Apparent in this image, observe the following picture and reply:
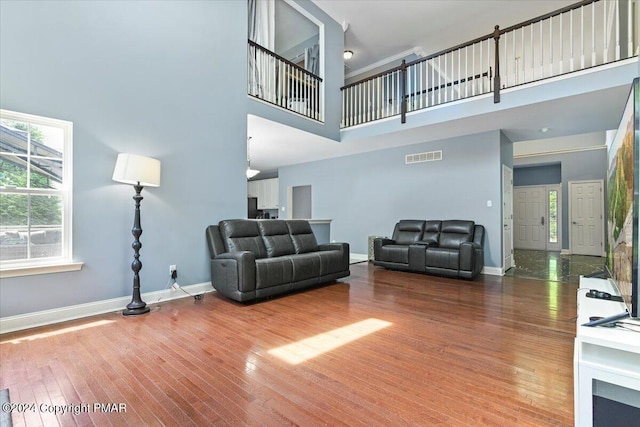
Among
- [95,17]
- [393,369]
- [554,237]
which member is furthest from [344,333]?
[554,237]

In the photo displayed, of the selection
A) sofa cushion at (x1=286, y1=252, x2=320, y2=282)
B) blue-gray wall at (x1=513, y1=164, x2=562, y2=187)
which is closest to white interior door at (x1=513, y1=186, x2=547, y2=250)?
blue-gray wall at (x1=513, y1=164, x2=562, y2=187)

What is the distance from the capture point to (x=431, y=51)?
729 centimetres

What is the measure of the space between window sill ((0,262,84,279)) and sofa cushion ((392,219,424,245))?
5.00 metres

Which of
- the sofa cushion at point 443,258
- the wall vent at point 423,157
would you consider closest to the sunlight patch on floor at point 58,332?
the sofa cushion at point 443,258

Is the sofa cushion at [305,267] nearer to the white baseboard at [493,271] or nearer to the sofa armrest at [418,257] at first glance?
the sofa armrest at [418,257]

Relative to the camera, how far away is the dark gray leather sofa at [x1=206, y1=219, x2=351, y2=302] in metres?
3.49

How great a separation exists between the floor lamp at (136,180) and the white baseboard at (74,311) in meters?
0.20

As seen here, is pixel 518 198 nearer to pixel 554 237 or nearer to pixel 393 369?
pixel 554 237

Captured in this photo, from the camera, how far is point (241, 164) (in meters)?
4.57

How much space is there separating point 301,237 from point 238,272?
161 centimetres

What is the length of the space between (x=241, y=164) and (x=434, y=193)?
395 cm

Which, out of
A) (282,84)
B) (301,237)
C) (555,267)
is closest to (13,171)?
(301,237)

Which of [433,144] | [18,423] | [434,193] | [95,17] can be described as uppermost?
[95,17]

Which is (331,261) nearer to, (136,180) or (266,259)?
(266,259)
